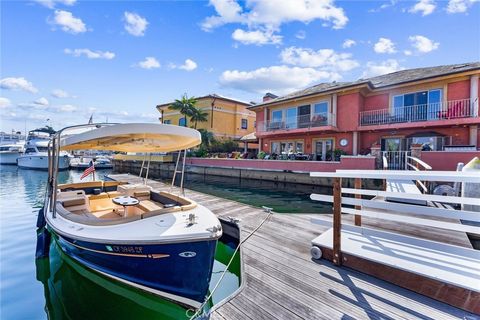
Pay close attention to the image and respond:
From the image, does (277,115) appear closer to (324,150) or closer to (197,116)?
(324,150)

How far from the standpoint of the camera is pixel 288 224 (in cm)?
570

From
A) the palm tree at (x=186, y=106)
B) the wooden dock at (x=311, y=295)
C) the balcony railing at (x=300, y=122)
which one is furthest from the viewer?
the palm tree at (x=186, y=106)

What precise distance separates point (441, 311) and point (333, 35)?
12.3 m

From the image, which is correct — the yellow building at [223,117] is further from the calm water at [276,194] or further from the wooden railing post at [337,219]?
the wooden railing post at [337,219]

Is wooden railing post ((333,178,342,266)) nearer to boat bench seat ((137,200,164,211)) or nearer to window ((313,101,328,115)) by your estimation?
boat bench seat ((137,200,164,211))

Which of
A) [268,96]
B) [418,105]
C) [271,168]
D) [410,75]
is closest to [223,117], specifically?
[268,96]

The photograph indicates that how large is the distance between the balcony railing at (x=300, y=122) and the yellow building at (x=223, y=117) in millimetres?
8598

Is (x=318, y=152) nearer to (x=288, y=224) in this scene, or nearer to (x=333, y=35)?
(x=333, y=35)

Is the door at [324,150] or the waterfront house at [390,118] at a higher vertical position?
the waterfront house at [390,118]

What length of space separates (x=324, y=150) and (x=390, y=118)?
4930mm

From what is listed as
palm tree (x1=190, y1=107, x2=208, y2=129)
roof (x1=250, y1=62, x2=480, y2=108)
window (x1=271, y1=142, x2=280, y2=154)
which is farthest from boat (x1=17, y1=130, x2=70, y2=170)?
roof (x1=250, y1=62, x2=480, y2=108)

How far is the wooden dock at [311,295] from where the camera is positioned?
2533mm

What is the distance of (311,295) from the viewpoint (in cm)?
287

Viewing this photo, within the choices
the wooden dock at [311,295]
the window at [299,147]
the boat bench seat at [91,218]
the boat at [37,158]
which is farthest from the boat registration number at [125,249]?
the boat at [37,158]
